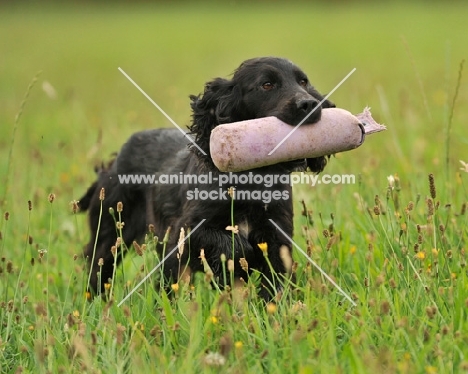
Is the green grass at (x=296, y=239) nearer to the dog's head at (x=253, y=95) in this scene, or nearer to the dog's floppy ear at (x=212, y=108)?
the dog's head at (x=253, y=95)

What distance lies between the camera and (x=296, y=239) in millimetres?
4926

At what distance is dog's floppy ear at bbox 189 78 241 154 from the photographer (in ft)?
14.9

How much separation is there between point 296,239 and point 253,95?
3.27ft

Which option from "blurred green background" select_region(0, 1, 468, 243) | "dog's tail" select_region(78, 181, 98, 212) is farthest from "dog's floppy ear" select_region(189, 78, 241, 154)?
"dog's tail" select_region(78, 181, 98, 212)

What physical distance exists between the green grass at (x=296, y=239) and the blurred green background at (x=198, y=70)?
5 cm

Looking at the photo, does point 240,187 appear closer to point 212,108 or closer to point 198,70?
point 212,108

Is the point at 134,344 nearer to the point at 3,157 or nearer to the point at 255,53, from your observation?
the point at 3,157

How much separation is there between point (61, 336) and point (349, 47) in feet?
48.8

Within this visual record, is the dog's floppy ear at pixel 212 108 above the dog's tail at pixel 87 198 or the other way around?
above

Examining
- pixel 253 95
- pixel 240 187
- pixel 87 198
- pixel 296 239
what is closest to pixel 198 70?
pixel 87 198

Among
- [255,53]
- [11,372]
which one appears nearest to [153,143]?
[11,372]

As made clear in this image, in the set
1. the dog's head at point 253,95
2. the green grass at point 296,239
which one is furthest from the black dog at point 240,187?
the green grass at point 296,239

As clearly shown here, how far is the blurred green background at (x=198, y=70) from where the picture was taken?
686cm

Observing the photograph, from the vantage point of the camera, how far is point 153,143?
535 cm
